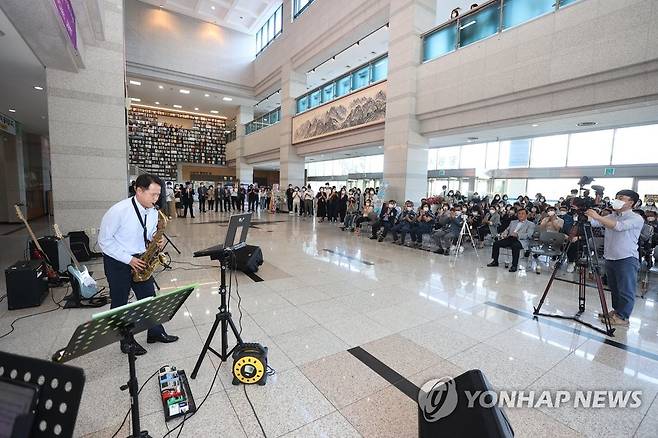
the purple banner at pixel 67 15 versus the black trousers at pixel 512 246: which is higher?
the purple banner at pixel 67 15

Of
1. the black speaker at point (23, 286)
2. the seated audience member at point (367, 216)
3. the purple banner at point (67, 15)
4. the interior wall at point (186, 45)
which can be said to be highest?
the interior wall at point (186, 45)

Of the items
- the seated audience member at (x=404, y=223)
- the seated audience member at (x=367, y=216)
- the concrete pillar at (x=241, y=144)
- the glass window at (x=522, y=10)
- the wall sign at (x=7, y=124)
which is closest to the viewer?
the glass window at (x=522, y=10)

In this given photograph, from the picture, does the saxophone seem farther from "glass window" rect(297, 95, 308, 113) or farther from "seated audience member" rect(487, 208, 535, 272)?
"glass window" rect(297, 95, 308, 113)

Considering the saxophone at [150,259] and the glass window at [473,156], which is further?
the glass window at [473,156]

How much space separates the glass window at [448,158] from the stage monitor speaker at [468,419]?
16334mm

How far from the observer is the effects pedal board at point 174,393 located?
188cm

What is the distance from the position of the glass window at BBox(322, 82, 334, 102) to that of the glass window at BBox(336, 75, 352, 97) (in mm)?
395

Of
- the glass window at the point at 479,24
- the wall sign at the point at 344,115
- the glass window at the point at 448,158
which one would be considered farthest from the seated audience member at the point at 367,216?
the glass window at the point at 448,158

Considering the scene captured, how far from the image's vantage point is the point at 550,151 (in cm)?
1287

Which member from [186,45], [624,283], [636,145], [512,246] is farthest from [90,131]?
[636,145]

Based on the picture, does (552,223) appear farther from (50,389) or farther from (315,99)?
(315,99)

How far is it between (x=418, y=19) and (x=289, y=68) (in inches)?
321

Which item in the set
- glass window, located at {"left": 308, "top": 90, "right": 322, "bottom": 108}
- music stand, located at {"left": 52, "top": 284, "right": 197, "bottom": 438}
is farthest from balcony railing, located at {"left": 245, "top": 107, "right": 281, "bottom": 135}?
music stand, located at {"left": 52, "top": 284, "right": 197, "bottom": 438}

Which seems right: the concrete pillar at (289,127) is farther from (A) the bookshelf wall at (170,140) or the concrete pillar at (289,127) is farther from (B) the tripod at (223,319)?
(B) the tripod at (223,319)
